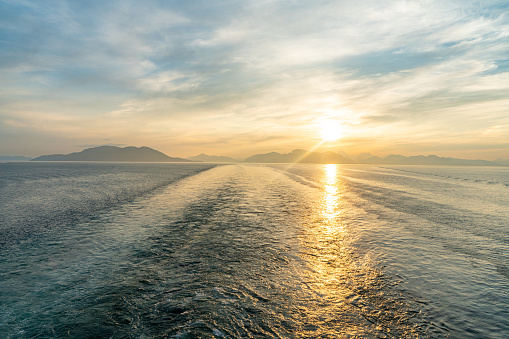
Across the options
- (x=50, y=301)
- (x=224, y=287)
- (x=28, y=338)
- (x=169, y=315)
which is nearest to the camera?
(x=28, y=338)

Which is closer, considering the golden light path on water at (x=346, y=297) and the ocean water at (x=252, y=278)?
the golden light path on water at (x=346, y=297)

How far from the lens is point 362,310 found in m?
8.81

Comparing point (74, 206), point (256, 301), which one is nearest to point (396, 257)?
point (256, 301)

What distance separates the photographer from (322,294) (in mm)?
9922

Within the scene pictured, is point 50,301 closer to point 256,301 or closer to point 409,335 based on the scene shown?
point 256,301

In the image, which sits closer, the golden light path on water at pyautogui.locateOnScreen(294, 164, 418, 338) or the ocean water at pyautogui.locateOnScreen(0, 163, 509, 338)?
the golden light path on water at pyautogui.locateOnScreen(294, 164, 418, 338)

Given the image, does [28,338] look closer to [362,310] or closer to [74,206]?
[362,310]

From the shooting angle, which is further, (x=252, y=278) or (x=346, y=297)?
(x=252, y=278)

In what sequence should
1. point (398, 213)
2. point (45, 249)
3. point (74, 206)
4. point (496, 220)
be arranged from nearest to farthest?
point (45, 249)
point (496, 220)
point (398, 213)
point (74, 206)

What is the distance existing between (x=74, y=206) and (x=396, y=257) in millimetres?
32204

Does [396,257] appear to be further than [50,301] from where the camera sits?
Yes

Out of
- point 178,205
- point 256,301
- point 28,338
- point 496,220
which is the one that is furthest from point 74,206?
point 496,220

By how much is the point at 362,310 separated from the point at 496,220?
24118mm

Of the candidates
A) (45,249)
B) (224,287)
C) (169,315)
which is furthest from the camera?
(45,249)
